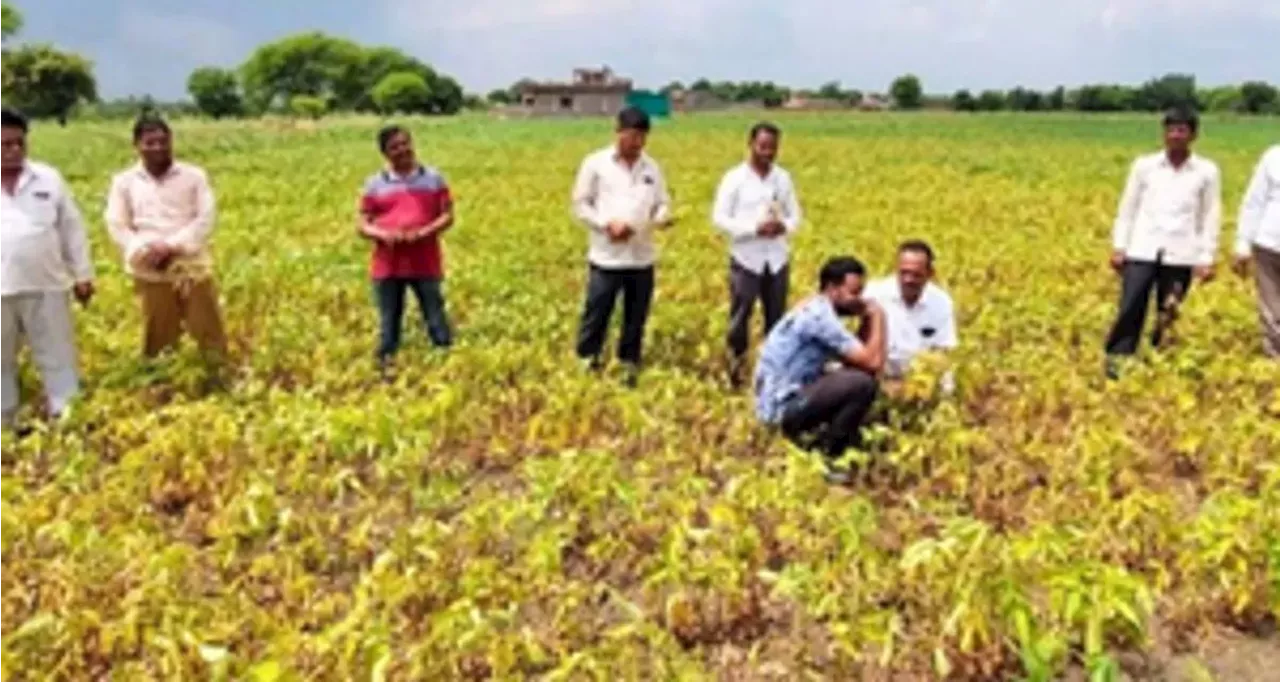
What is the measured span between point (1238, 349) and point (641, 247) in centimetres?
374

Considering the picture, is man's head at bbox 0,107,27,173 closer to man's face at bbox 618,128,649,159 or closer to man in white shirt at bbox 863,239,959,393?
man's face at bbox 618,128,649,159

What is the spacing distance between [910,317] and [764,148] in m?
1.39

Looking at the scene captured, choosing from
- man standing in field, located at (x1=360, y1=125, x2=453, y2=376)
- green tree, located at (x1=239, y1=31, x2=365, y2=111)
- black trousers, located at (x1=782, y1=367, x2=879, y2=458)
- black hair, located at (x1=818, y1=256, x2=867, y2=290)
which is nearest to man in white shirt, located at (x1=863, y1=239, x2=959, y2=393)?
black hair, located at (x1=818, y1=256, x2=867, y2=290)

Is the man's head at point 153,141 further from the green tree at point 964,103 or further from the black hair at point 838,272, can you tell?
the green tree at point 964,103

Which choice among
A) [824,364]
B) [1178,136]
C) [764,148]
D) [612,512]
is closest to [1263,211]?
[1178,136]

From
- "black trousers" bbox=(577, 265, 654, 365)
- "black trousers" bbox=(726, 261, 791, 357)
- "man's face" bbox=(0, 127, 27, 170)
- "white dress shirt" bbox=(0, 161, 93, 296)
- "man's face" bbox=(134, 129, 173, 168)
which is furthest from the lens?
"black trousers" bbox=(726, 261, 791, 357)

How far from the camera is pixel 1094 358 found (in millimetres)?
8391

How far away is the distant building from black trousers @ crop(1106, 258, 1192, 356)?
8866cm

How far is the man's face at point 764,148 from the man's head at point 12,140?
143 inches

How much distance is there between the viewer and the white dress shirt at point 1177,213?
308 inches

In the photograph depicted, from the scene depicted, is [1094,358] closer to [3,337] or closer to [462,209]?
[3,337]

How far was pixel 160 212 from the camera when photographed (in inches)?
280

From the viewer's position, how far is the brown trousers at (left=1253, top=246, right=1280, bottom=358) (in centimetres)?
789

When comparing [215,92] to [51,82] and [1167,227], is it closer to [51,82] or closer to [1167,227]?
[51,82]
